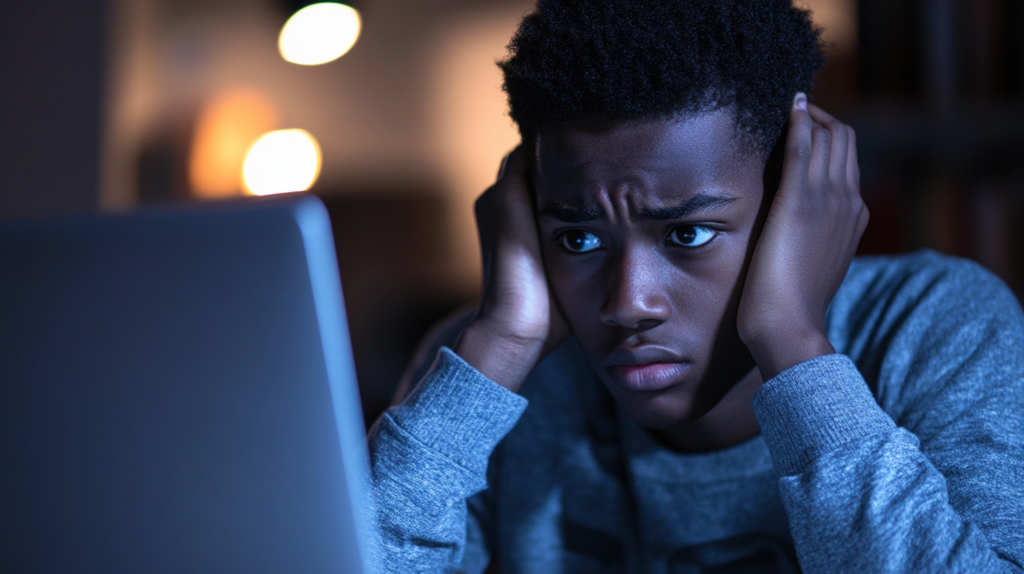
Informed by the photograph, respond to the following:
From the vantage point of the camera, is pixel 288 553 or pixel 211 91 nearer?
pixel 288 553

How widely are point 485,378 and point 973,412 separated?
510mm

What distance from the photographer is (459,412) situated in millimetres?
824

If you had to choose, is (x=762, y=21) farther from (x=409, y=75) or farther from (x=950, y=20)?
(x=409, y=75)

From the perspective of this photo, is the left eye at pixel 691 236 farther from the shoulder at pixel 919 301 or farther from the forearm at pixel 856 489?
the shoulder at pixel 919 301

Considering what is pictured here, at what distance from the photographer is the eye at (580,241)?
0.84 m

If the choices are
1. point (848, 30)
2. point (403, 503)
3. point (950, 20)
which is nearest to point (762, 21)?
point (403, 503)

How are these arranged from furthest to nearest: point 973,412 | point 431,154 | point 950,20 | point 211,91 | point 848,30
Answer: point 431,154
point 211,91
point 848,30
point 950,20
point 973,412

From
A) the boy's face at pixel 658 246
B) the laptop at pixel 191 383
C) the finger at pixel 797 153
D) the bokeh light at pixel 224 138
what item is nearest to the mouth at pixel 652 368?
the boy's face at pixel 658 246

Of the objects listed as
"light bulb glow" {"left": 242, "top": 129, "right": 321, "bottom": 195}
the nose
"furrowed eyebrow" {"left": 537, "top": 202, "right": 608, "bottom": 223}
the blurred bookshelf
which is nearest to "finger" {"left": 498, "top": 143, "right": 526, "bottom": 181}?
"furrowed eyebrow" {"left": 537, "top": 202, "right": 608, "bottom": 223}

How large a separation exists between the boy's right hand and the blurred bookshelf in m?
0.95

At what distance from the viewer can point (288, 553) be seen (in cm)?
44

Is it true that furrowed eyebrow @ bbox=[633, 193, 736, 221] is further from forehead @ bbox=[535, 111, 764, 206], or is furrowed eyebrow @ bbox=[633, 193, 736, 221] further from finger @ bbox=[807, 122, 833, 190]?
finger @ bbox=[807, 122, 833, 190]

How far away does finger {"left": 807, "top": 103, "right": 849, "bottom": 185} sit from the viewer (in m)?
0.84

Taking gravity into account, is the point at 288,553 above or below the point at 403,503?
above
